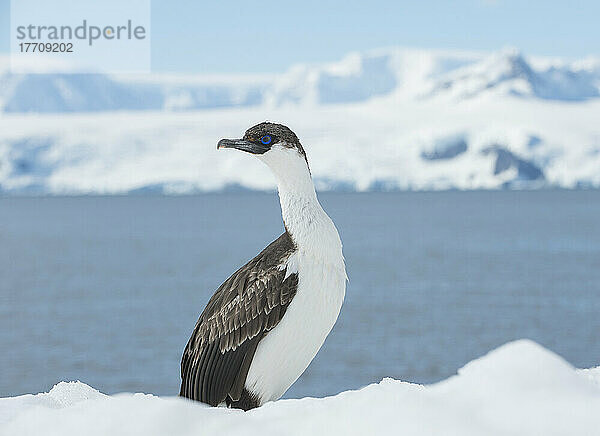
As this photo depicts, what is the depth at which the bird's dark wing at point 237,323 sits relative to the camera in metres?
5.58

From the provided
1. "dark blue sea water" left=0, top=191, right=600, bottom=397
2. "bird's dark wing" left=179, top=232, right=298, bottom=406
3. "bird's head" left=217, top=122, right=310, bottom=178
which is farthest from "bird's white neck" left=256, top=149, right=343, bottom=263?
"dark blue sea water" left=0, top=191, right=600, bottom=397

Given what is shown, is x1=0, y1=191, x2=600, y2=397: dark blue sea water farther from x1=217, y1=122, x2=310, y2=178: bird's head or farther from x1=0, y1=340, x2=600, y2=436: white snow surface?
x1=0, y1=340, x2=600, y2=436: white snow surface

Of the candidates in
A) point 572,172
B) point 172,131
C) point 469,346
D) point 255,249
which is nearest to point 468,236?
point 255,249

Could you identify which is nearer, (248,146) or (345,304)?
(248,146)

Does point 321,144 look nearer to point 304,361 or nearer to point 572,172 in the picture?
point 572,172

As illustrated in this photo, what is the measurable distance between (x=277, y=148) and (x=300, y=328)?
3.83 feet

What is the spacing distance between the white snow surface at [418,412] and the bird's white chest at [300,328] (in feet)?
5.99

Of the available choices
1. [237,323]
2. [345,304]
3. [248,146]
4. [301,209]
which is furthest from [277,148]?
[345,304]

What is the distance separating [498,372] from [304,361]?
8.15 ft

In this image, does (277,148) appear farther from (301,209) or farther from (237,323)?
(237,323)

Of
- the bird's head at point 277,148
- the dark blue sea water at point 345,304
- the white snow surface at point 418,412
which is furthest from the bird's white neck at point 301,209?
the dark blue sea water at point 345,304

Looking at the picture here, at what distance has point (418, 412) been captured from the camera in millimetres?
3301

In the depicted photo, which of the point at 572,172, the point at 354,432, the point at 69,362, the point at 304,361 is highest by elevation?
the point at 354,432

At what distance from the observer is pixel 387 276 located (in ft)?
163
